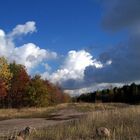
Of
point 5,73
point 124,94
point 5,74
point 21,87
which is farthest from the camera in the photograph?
point 124,94

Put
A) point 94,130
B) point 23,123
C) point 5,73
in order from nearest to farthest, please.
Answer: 1. point 94,130
2. point 23,123
3. point 5,73

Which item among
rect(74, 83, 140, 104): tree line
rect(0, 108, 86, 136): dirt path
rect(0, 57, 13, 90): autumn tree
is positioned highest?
rect(0, 57, 13, 90): autumn tree

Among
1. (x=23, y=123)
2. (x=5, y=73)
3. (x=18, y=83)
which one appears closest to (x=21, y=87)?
(x=18, y=83)

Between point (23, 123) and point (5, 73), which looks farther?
point (5, 73)

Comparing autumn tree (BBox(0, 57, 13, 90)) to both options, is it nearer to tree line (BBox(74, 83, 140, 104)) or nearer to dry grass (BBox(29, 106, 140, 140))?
tree line (BBox(74, 83, 140, 104))

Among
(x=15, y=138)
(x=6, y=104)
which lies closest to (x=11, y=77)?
(x=6, y=104)

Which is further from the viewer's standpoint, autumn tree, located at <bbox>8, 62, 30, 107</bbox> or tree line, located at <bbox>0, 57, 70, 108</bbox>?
autumn tree, located at <bbox>8, 62, 30, 107</bbox>

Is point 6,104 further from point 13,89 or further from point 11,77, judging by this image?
point 11,77

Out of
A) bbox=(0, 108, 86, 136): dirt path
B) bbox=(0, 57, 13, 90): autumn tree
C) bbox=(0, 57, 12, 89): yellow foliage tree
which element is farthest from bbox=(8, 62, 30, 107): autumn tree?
bbox=(0, 108, 86, 136): dirt path

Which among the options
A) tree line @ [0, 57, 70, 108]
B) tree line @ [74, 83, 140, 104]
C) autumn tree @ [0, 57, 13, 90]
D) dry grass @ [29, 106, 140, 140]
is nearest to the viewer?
dry grass @ [29, 106, 140, 140]

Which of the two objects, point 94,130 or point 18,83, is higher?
point 18,83

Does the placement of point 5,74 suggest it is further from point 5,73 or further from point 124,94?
point 124,94

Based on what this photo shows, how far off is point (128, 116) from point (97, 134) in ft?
17.3

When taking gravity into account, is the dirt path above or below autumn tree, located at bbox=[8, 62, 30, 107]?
below
